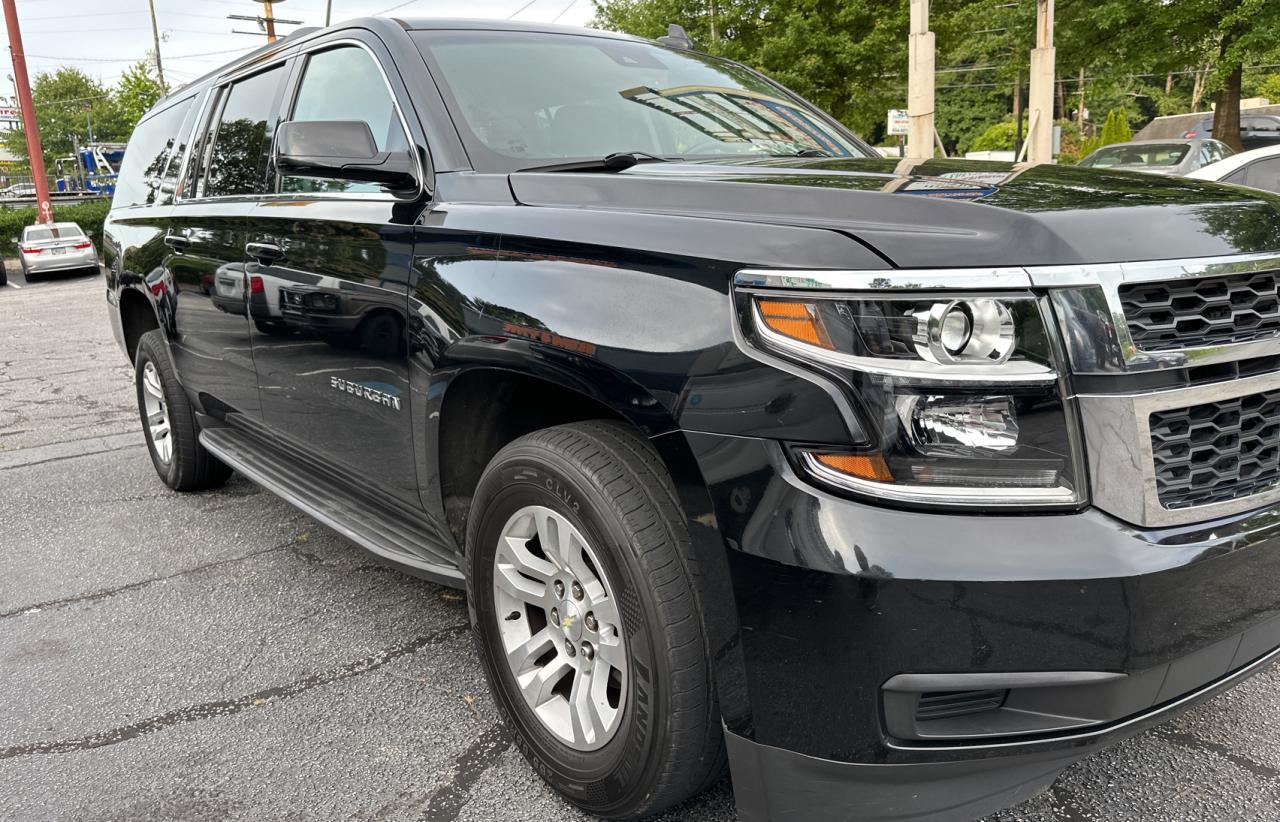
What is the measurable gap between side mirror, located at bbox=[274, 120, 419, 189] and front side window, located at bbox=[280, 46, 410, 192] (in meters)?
0.11

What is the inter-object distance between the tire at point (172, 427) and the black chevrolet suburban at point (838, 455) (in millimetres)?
2373

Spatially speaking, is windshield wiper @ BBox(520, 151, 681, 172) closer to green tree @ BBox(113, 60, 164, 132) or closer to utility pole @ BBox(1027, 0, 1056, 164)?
utility pole @ BBox(1027, 0, 1056, 164)

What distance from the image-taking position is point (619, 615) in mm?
1934

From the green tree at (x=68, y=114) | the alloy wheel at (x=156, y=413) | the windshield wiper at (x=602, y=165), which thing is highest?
the green tree at (x=68, y=114)

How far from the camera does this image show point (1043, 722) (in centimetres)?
160

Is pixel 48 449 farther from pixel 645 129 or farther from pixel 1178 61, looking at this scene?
pixel 1178 61

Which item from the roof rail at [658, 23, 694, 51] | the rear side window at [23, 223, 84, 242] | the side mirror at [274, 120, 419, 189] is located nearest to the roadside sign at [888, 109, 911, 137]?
the roof rail at [658, 23, 694, 51]

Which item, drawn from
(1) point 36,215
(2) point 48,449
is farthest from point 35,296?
(2) point 48,449

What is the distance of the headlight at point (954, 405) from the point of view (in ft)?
5.08

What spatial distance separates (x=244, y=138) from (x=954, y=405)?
309 cm

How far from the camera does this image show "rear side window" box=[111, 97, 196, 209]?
4.50 metres

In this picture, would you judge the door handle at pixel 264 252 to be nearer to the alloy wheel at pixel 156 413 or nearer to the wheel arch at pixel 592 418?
the wheel arch at pixel 592 418

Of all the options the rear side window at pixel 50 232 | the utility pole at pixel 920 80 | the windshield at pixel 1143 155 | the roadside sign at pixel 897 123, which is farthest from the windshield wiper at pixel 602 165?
the rear side window at pixel 50 232

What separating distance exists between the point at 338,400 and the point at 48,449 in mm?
4191
